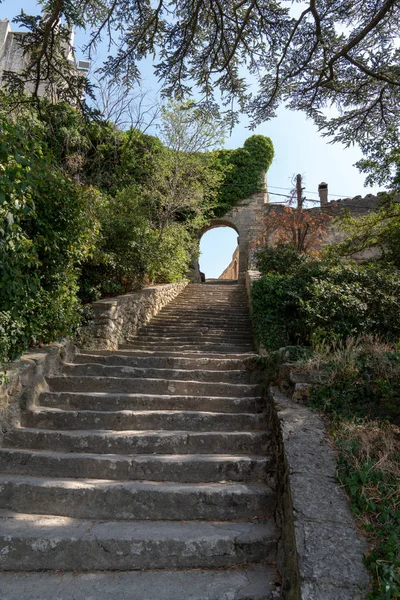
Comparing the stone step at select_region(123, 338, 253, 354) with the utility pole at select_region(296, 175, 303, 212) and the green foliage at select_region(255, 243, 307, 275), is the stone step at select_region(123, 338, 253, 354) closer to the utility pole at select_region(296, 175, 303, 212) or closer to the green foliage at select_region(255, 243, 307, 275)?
the green foliage at select_region(255, 243, 307, 275)

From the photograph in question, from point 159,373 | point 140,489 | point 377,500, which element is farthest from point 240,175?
point 377,500

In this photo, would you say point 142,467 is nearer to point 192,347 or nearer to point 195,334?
point 192,347

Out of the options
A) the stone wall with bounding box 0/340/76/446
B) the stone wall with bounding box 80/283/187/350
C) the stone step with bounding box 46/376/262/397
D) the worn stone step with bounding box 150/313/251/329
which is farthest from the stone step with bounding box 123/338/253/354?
the stone wall with bounding box 0/340/76/446

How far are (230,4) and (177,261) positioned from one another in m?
7.28

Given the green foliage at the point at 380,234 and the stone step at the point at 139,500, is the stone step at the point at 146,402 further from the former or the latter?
the green foliage at the point at 380,234

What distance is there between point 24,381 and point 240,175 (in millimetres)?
16393

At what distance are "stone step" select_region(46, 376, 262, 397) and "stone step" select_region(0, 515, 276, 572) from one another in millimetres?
1848

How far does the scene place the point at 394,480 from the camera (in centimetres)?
240

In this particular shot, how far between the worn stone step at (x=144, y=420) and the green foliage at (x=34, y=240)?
753mm

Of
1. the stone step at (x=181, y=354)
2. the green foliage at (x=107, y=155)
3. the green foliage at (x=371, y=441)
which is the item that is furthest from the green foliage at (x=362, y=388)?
the green foliage at (x=107, y=155)

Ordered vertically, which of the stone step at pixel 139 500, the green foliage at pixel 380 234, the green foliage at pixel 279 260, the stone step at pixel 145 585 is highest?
the green foliage at pixel 380 234

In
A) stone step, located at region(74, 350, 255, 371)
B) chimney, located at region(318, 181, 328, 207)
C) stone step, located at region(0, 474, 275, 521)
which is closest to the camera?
stone step, located at region(0, 474, 275, 521)

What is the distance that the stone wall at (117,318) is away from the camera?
6.16m

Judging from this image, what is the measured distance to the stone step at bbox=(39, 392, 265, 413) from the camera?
159 inches
